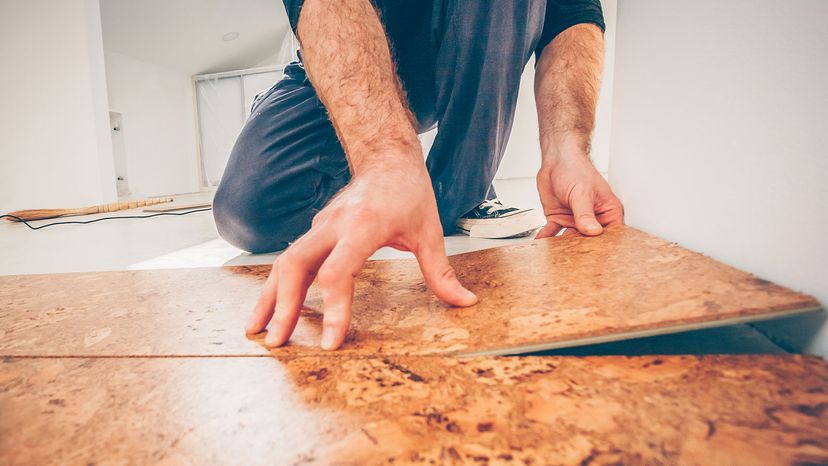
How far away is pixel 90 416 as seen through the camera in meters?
0.42

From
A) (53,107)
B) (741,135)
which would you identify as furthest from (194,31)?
(741,135)

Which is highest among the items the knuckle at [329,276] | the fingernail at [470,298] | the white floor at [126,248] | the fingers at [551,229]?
the knuckle at [329,276]

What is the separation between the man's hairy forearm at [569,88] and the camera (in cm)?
116

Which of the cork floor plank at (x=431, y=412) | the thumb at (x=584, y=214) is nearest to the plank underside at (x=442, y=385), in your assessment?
the cork floor plank at (x=431, y=412)

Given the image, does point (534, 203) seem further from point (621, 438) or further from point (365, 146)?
point (621, 438)

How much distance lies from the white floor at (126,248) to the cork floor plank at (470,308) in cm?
44

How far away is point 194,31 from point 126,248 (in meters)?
5.09

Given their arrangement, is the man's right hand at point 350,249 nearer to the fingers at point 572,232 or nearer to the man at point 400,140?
the man at point 400,140

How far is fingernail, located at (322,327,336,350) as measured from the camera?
53cm

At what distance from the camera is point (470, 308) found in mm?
631

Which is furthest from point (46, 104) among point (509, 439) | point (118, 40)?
point (509, 439)

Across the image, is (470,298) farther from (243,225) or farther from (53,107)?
(53,107)

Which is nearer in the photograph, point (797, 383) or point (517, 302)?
point (797, 383)

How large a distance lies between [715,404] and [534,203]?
2.36 meters
